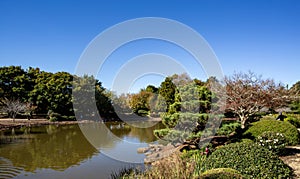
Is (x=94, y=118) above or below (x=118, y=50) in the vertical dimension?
below

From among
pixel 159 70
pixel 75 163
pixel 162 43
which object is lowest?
pixel 75 163

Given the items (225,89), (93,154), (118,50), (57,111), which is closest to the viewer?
(118,50)

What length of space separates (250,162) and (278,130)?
561 cm

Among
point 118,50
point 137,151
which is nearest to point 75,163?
point 137,151

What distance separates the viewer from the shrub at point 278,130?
31.6ft

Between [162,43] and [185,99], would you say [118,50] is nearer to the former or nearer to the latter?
[162,43]

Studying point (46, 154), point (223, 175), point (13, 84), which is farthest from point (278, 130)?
point (13, 84)

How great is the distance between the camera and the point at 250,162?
5.07 meters

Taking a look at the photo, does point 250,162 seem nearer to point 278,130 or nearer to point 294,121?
point 278,130

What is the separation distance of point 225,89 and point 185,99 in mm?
7228

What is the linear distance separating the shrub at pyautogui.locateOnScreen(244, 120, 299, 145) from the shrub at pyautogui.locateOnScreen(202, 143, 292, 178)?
478 centimetres

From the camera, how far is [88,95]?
29562 mm

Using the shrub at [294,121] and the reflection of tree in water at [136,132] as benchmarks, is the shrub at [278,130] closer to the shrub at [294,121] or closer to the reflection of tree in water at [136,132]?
the shrub at [294,121]

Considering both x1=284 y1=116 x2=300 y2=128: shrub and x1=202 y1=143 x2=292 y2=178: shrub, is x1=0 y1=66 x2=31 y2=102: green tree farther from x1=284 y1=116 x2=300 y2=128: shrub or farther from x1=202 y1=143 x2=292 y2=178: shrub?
x1=202 y1=143 x2=292 y2=178: shrub
